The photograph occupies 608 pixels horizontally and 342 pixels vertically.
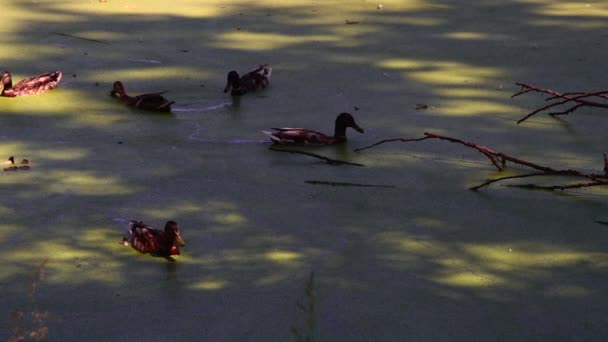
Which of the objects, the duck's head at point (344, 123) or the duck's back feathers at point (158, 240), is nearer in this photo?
the duck's back feathers at point (158, 240)

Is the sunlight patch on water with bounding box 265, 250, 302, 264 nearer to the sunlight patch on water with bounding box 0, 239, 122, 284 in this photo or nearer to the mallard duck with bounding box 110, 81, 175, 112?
the sunlight patch on water with bounding box 0, 239, 122, 284

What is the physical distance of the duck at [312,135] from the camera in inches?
147

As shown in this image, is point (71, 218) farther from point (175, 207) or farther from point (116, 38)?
point (116, 38)

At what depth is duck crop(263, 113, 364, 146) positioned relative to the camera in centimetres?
373

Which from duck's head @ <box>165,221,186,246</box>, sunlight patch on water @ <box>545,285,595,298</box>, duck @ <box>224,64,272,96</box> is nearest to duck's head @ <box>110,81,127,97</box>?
duck @ <box>224,64,272,96</box>

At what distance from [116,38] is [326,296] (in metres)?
2.70

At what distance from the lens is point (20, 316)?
2576mm

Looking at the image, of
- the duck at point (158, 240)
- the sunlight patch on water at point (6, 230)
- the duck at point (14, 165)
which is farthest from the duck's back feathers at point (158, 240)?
the duck at point (14, 165)

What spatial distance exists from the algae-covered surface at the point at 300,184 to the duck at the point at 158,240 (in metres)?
0.03

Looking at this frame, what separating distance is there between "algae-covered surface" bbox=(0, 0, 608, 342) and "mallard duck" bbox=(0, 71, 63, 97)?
0.03 m

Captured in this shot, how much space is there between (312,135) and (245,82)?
607 millimetres

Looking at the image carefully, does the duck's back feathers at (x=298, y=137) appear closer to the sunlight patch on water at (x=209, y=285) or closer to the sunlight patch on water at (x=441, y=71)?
the sunlight patch on water at (x=441, y=71)

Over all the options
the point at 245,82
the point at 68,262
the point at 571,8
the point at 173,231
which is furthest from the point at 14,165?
the point at 571,8

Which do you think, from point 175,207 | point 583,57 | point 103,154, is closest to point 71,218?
point 175,207
